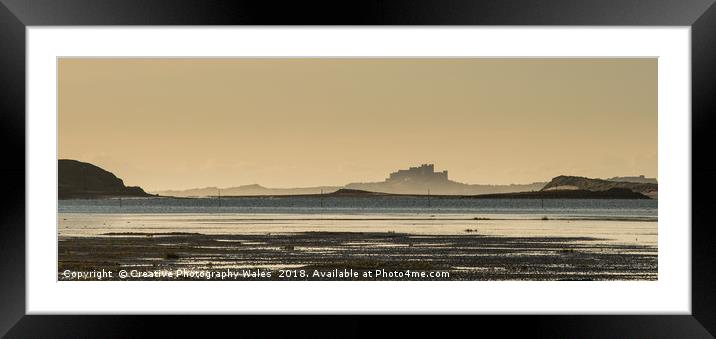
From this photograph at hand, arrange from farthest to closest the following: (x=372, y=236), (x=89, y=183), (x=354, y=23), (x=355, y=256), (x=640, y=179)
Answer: (x=89, y=183)
(x=640, y=179)
(x=372, y=236)
(x=355, y=256)
(x=354, y=23)

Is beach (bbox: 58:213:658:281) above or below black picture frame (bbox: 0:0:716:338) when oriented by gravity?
below

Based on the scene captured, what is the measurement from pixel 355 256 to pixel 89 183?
17.9 m

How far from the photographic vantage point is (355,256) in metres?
15.3

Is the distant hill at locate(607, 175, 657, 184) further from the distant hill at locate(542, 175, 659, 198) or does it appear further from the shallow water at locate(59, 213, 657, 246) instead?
the shallow water at locate(59, 213, 657, 246)

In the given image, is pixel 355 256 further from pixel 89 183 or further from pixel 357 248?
pixel 89 183

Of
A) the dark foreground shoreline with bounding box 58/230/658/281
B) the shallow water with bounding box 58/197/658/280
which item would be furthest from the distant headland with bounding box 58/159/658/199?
the dark foreground shoreline with bounding box 58/230/658/281

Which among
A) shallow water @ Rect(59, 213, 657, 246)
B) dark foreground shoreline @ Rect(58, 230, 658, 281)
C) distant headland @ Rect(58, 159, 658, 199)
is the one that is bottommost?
dark foreground shoreline @ Rect(58, 230, 658, 281)

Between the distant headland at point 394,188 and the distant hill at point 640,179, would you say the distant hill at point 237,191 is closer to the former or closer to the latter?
the distant headland at point 394,188

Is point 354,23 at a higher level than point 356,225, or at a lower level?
higher

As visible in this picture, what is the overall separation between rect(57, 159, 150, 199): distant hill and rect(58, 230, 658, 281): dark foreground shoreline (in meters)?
11.6

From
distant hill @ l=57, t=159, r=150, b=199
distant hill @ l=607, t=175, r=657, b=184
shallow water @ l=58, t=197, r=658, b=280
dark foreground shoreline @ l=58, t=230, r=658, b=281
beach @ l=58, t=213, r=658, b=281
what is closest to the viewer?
dark foreground shoreline @ l=58, t=230, r=658, b=281

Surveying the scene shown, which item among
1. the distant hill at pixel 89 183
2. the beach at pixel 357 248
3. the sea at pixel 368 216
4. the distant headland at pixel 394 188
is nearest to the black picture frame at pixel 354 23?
the beach at pixel 357 248

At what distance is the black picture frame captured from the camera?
4113 mm

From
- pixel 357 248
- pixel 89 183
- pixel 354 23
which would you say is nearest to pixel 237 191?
pixel 89 183
